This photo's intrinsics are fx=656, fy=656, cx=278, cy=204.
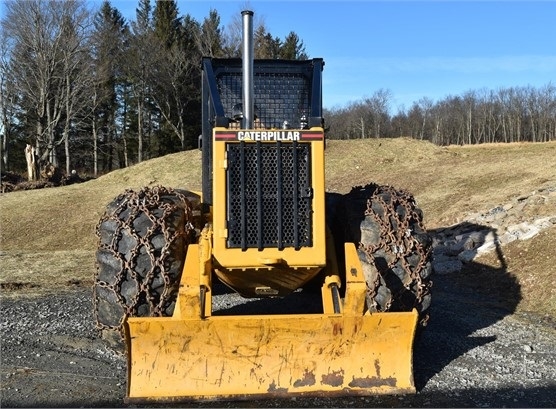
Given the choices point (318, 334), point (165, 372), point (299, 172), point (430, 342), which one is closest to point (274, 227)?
point (299, 172)

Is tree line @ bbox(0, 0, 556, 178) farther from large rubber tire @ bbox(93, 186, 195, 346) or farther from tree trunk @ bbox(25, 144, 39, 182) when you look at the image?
large rubber tire @ bbox(93, 186, 195, 346)

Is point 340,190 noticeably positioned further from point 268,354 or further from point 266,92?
point 268,354

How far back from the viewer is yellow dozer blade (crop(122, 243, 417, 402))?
191 inches

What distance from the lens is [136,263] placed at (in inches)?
210

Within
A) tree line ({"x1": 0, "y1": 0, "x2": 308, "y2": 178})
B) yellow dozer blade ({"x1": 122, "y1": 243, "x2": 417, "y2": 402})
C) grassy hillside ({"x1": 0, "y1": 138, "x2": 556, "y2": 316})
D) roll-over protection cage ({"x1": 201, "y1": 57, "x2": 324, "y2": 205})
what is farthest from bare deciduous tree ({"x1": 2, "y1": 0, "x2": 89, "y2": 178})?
yellow dozer blade ({"x1": 122, "y1": 243, "x2": 417, "y2": 402})

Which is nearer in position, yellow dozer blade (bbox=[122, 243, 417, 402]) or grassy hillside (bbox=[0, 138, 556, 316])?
yellow dozer blade (bbox=[122, 243, 417, 402])

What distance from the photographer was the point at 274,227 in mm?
5184

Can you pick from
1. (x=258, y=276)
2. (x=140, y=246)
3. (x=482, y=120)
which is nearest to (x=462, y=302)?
(x=258, y=276)

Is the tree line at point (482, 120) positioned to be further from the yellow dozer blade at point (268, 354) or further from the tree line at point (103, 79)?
the yellow dozer blade at point (268, 354)

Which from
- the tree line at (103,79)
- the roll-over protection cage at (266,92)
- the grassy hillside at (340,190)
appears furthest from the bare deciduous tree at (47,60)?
the roll-over protection cage at (266,92)

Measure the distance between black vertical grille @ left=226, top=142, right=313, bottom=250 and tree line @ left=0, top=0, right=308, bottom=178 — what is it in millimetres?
31742

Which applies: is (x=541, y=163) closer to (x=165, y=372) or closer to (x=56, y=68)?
(x=165, y=372)

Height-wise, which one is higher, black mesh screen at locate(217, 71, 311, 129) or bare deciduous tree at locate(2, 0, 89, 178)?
bare deciduous tree at locate(2, 0, 89, 178)

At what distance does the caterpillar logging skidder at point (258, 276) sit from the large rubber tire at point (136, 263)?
11 millimetres
